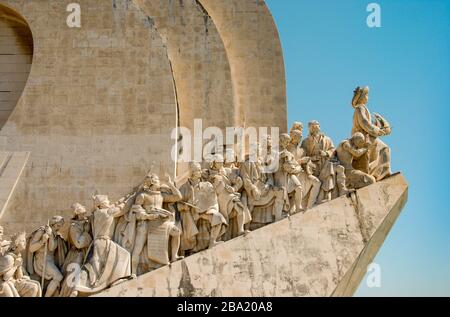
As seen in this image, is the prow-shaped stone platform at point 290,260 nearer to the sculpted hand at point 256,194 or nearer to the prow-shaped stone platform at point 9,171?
the sculpted hand at point 256,194

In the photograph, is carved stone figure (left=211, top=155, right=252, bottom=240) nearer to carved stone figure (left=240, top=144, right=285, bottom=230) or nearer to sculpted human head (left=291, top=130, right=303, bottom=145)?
carved stone figure (left=240, top=144, right=285, bottom=230)

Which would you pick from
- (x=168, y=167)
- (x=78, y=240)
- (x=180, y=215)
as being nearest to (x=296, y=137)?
(x=168, y=167)

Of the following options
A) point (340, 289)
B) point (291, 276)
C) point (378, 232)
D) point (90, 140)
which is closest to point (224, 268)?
point (291, 276)

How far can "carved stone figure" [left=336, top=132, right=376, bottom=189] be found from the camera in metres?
12.4

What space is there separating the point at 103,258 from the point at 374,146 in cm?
450

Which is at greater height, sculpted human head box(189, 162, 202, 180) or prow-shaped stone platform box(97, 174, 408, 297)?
sculpted human head box(189, 162, 202, 180)

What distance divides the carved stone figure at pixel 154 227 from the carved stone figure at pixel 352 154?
2.65 metres

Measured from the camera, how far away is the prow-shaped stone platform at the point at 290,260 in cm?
1101


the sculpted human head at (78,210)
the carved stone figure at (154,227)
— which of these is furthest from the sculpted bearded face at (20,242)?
the carved stone figure at (154,227)

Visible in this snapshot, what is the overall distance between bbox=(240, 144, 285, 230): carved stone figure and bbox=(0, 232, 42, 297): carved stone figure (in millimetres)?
3209

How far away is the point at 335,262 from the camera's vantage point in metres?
11.4

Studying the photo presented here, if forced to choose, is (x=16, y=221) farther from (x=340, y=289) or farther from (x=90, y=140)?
(x=340, y=289)

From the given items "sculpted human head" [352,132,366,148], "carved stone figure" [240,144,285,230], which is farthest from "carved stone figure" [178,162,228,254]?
"sculpted human head" [352,132,366,148]
